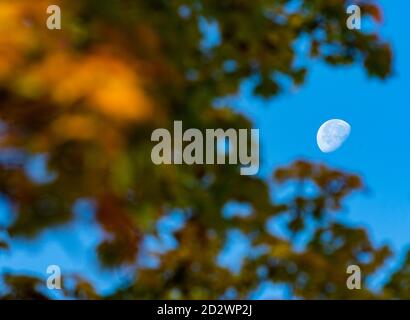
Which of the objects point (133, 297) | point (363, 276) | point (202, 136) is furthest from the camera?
point (363, 276)

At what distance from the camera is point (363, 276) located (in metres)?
3.21

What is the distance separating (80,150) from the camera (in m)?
1.60

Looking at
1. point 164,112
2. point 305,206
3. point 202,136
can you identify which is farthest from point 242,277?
point 164,112

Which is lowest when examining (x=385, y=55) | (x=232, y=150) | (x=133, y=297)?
(x=133, y=297)

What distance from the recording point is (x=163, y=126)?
5.86 ft

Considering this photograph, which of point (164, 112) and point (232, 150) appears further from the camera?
point (232, 150)

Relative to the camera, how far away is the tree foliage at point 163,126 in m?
1.64

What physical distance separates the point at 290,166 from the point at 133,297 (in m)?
0.97

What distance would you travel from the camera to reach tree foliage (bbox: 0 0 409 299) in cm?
164

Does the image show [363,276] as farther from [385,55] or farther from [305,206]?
[385,55]

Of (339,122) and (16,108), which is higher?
(339,122)

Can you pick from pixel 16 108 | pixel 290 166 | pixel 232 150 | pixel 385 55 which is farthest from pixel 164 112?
pixel 385 55

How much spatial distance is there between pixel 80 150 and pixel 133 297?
61.1 inches

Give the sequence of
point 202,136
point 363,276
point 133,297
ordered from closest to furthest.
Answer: point 202,136, point 133,297, point 363,276
